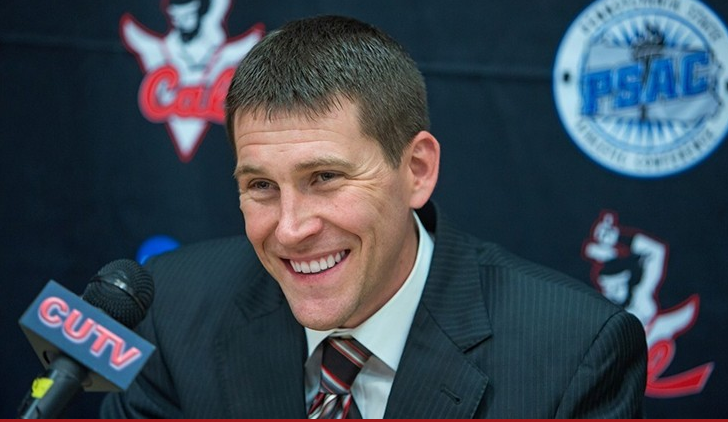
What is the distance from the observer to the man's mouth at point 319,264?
1637mm

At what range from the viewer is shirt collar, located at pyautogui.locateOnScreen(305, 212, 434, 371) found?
1.83m

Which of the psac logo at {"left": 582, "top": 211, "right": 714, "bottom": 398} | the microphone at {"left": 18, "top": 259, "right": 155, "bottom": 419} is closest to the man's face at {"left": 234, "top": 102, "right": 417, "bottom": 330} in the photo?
the microphone at {"left": 18, "top": 259, "right": 155, "bottom": 419}

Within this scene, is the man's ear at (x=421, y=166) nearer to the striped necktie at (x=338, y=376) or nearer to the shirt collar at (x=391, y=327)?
the shirt collar at (x=391, y=327)

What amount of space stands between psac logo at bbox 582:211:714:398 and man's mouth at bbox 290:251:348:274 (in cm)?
94

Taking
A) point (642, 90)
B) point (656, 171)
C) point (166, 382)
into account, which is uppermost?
point (642, 90)

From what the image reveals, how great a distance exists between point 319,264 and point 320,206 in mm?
107

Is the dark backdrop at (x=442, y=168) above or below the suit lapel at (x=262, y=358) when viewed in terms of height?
above

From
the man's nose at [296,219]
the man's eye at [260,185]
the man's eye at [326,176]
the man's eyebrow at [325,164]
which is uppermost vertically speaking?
the man's eyebrow at [325,164]

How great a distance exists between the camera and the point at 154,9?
2.39 m

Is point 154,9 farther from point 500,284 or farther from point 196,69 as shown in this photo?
point 500,284

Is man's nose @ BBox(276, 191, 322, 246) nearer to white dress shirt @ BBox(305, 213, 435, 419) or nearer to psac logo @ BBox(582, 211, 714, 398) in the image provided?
white dress shirt @ BBox(305, 213, 435, 419)

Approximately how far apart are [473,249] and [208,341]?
55 cm

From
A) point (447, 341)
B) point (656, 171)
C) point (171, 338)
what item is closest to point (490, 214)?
point (656, 171)

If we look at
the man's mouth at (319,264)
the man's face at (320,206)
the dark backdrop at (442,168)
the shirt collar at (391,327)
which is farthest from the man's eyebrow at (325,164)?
the dark backdrop at (442,168)
